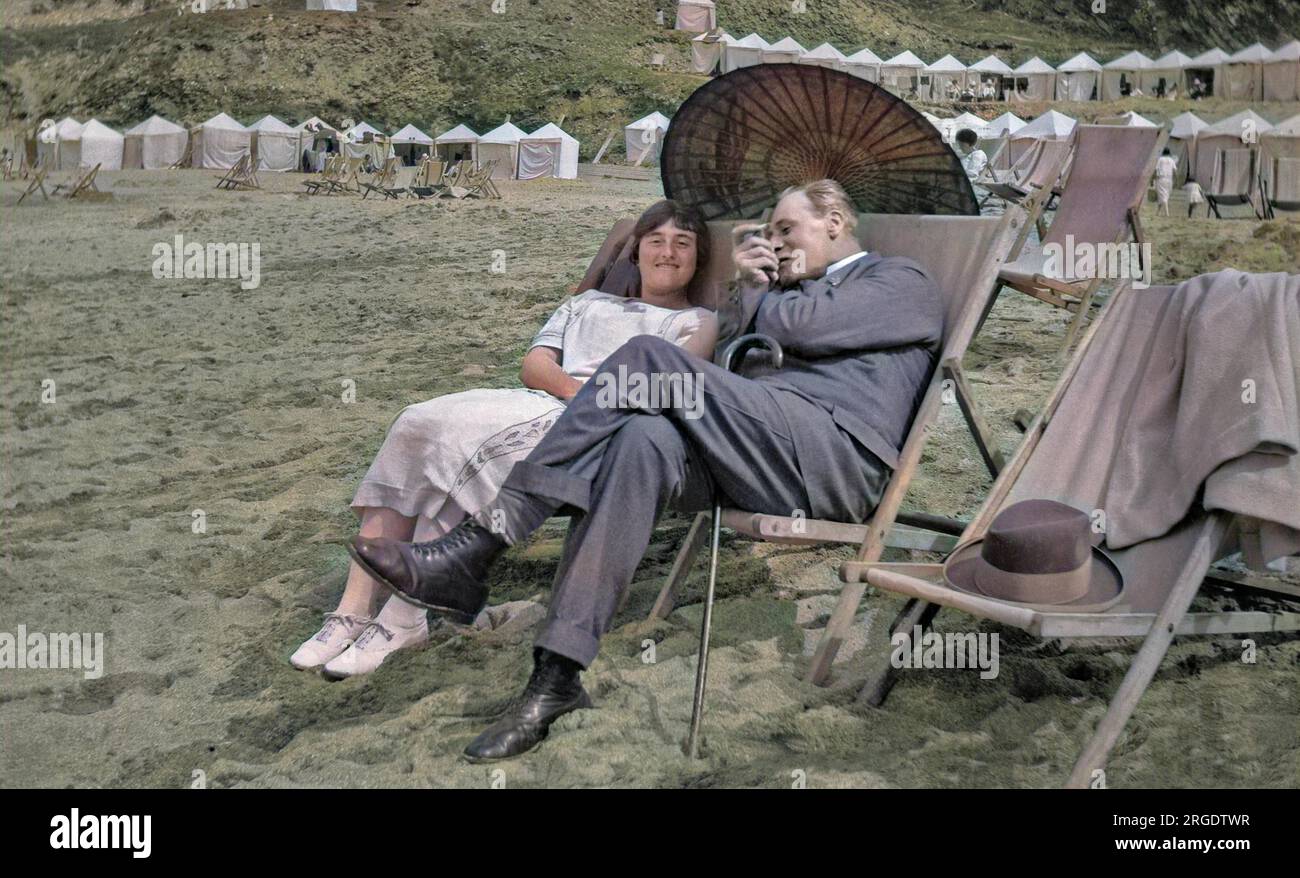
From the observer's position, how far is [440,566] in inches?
92.0

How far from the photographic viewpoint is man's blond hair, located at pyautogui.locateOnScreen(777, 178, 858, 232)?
300cm

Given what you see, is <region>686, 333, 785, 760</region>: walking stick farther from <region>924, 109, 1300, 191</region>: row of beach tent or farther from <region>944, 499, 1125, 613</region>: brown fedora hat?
<region>924, 109, 1300, 191</region>: row of beach tent

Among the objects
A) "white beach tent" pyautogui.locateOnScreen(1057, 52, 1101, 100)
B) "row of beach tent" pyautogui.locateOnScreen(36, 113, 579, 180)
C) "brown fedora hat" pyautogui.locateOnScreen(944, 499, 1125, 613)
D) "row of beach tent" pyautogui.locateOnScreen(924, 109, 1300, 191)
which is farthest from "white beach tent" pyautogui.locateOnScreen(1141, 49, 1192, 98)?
"brown fedora hat" pyautogui.locateOnScreen(944, 499, 1125, 613)

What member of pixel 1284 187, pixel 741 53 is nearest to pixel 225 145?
pixel 1284 187

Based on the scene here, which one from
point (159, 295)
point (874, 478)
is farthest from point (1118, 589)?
point (159, 295)

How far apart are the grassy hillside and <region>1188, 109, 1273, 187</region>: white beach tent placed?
12746 millimetres

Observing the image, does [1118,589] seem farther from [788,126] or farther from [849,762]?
[788,126]

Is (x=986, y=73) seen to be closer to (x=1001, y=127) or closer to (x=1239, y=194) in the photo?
(x=1001, y=127)

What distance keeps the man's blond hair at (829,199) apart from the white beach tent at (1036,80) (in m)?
37.4

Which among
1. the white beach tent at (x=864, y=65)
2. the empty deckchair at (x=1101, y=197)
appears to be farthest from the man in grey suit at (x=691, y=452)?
the white beach tent at (x=864, y=65)

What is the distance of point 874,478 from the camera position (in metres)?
2.64

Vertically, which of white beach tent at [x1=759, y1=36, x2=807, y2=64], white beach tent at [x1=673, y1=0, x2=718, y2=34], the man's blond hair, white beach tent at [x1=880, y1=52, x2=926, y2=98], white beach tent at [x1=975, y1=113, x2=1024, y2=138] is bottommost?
the man's blond hair

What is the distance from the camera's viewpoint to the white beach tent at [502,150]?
20.4 meters
